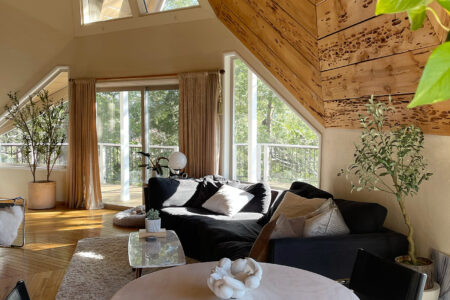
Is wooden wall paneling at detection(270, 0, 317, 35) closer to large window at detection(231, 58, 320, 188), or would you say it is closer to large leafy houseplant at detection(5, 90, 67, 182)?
large window at detection(231, 58, 320, 188)

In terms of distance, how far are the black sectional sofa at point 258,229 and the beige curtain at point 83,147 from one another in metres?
2.12

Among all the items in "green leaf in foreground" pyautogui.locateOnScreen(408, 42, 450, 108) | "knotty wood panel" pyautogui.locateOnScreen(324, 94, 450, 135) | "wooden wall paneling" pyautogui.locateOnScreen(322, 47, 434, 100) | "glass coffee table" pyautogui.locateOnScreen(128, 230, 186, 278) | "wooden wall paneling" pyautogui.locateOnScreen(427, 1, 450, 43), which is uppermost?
"wooden wall paneling" pyautogui.locateOnScreen(427, 1, 450, 43)

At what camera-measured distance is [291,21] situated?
3152mm

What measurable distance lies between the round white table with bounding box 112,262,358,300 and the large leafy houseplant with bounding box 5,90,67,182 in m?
5.82

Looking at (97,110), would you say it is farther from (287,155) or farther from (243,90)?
(287,155)

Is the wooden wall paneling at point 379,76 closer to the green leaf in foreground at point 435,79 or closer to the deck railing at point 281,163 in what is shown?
the green leaf in foreground at point 435,79

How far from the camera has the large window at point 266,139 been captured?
6.05 metres

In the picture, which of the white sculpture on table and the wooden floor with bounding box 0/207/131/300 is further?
the wooden floor with bounding box 0/207/131/300

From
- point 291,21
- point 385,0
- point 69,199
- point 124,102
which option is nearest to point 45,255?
point 69,199

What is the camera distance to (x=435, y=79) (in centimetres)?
32

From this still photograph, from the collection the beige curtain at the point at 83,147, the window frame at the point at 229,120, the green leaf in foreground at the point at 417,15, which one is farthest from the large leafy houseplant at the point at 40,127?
the green leaf in foreground at the point at 417,15

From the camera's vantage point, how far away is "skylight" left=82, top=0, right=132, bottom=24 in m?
6.86

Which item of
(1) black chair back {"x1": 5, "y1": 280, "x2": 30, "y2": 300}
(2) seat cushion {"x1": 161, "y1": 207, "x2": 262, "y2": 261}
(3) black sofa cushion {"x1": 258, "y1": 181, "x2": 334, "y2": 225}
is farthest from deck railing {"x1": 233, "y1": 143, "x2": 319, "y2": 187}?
(1) black chair back {"x1": 5, "y1": 280, "x2": 30, "y2": 300}

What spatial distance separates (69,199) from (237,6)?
4598 mm
